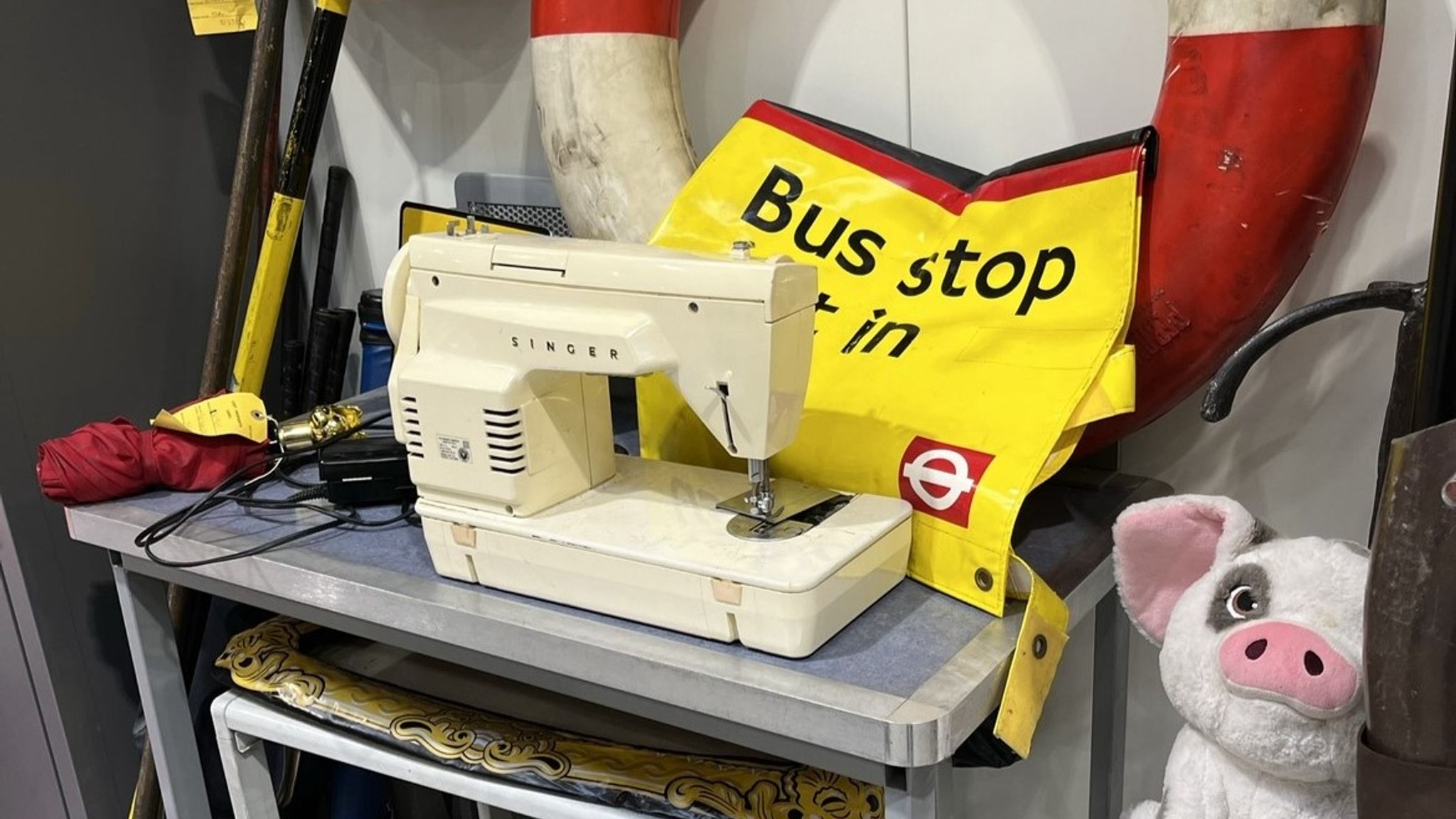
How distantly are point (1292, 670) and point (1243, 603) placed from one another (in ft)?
0.22

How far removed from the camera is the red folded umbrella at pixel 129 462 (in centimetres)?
107

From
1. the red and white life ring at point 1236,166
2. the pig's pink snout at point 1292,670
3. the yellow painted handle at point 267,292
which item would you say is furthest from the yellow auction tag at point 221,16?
the pig's pink snout at point 1292,670

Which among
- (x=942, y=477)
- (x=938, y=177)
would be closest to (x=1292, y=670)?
(x=942, y=477)

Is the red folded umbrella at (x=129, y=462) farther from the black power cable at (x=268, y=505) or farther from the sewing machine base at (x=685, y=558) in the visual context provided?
the sewing machine base at (x=685, y=558)

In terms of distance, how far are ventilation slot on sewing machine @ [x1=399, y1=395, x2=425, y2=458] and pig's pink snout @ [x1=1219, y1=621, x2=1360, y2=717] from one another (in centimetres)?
59

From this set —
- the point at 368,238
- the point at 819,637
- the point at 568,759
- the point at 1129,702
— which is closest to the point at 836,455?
the point at 819,637

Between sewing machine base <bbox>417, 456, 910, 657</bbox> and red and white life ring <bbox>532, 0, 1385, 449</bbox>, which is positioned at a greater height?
red and white life ring <bbox>532, 0, 1385, 449</bbox>

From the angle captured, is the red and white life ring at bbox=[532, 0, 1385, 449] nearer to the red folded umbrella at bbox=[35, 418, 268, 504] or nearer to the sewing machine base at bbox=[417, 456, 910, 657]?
the sewing machine base at bbox=[417, 456, 910, 657]

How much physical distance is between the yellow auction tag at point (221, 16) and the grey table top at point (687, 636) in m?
0.63

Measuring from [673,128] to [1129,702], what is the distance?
719mm

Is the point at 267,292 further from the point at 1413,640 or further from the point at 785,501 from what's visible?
the point at 1413,640

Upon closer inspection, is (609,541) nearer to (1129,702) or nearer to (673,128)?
(673,128)

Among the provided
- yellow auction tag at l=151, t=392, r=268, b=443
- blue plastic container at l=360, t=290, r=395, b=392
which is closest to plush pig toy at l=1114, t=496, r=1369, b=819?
yellow auction tag at l=151, t=392, r=268, b=443

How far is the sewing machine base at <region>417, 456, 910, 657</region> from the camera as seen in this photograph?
0.75 m
